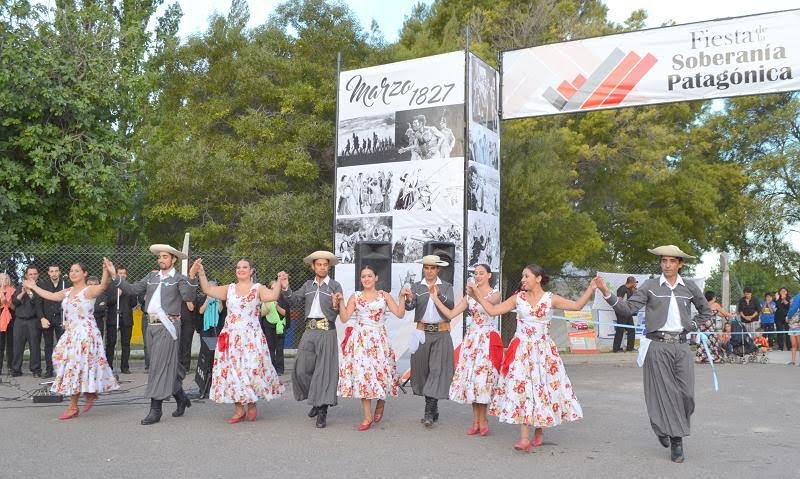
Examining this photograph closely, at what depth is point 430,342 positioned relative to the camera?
8.48m

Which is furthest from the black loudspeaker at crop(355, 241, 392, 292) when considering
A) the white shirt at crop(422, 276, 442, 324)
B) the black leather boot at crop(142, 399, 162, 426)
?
the black leather boot at crop(142, 399, 162, 426)

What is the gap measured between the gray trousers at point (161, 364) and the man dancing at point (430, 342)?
8.61 ft

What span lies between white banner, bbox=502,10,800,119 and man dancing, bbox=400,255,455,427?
6.79m

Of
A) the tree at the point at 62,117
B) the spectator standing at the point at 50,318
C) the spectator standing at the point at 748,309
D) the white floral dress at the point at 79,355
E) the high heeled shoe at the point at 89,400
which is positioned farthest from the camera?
the spectator standing at the point at 748,309

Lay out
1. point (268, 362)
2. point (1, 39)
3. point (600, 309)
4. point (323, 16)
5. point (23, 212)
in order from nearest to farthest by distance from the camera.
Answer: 1. point (268, 362)
2. point (1, 39)
3. point (23, 212)
4. point (600, 309)
5. point (323, 16)

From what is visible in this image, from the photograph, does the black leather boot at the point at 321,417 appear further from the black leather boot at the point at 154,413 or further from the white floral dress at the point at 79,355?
the white floral dress at the point at 79,355

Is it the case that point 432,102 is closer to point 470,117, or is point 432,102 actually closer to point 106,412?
point 470,117

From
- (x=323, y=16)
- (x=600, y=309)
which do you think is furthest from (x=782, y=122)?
(x=323, y=16)

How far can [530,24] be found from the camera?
939 inches

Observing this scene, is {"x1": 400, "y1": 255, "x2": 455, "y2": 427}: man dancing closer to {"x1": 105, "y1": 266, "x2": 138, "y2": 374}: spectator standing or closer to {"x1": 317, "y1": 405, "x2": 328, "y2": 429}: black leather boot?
{"x1": 317, "y1": 405, "x2": 328, "y2": 429}: black leather boot

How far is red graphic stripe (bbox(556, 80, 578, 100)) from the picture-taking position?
14.1 m

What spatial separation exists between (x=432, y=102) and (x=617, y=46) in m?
3.57

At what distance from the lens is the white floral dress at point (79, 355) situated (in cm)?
853

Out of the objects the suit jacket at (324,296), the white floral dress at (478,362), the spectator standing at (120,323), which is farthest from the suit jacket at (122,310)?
the white floral dress at (478,362)
